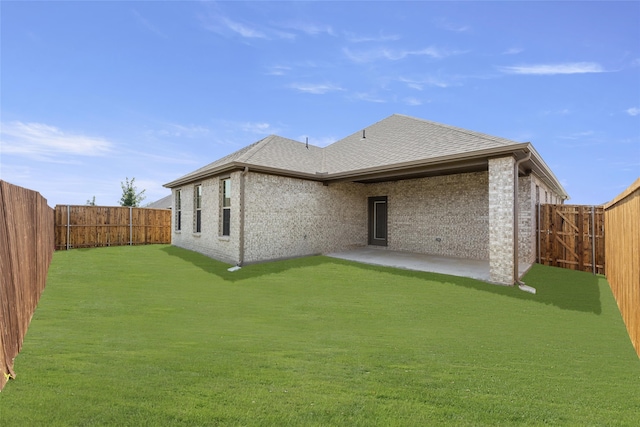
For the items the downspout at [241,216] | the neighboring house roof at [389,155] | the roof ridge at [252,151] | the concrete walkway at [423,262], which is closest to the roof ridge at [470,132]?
the neighboring house roof at [389,155]

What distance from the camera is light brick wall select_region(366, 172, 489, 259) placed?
11930mm

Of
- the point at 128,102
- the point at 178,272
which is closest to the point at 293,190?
the point at 178,272

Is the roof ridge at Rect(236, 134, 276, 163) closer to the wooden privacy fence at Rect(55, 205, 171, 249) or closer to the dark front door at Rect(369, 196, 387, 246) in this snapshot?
the dark front door at Rect(369, 196, 387, 246)

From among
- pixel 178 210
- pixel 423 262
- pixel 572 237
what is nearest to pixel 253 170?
pixel 423 262

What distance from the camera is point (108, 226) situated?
17812mm

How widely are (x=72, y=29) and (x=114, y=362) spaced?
1124 centimetres

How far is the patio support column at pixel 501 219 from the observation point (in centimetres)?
819

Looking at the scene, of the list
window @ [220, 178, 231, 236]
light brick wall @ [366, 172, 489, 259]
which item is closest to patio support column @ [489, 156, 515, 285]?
light brick wall @ [366, 172, 489, 259]

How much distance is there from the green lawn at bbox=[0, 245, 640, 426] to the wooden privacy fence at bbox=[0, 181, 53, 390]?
0.69 ft

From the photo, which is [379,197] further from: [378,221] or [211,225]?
[211,225]

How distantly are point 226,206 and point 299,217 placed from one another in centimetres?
293

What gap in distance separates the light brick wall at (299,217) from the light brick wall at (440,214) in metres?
1.66

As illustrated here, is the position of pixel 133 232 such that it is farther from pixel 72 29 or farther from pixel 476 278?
pixel 476 278

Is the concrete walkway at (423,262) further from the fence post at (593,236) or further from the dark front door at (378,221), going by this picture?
the fence post at (593,236)
